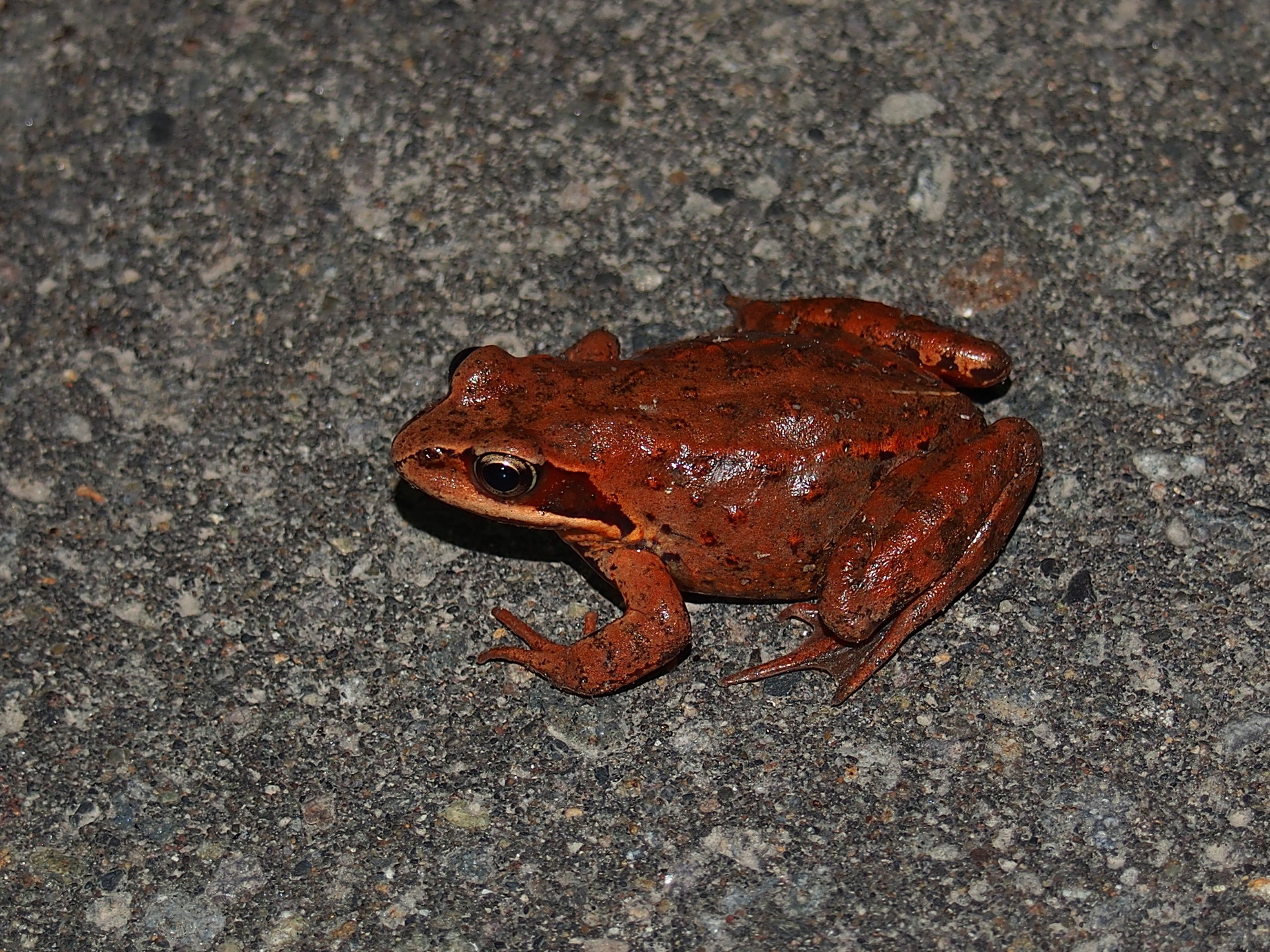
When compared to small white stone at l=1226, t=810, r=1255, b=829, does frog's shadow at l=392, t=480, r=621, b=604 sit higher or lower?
higher

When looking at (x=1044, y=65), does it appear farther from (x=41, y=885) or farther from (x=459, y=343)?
(x=41, y=885)

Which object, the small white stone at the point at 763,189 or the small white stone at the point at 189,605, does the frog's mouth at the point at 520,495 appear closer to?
the small white stone at the point at 189,605

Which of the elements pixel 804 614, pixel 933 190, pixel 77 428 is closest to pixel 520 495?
pixel 804 614

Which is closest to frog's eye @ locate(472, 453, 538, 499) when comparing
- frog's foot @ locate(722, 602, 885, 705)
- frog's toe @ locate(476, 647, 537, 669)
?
frog's toe @ locate(476, 647, 537, 669)

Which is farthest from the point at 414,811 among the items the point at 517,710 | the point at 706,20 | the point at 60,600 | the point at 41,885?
the point at 706,20

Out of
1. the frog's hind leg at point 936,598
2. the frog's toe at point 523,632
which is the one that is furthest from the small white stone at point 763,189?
the frog's toe at point 523,632

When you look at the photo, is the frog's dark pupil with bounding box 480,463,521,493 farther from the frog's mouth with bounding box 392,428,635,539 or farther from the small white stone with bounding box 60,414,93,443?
the small white stone with bounding box 60,414,93,443
